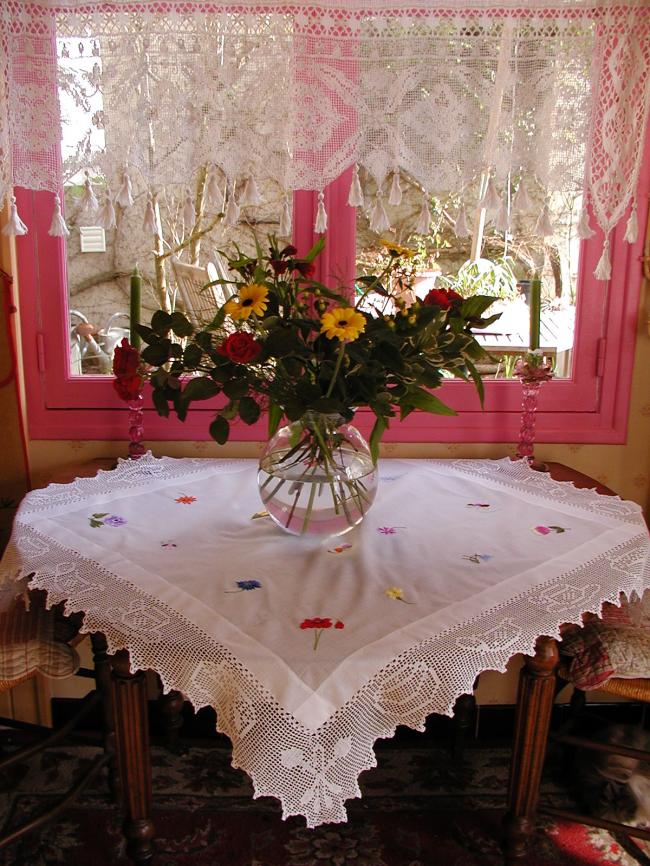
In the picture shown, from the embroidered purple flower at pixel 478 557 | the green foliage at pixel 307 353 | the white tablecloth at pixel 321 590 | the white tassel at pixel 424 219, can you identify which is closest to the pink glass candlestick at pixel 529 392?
the white tablecloth at pixel 321 590

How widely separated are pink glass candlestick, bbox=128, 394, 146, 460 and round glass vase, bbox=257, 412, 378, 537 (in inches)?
23.1

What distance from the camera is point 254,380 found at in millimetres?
1421

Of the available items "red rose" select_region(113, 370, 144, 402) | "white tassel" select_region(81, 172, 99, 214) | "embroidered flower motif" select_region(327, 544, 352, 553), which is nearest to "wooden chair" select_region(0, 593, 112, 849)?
"red rose" select_region(113, 370, 144, 402)

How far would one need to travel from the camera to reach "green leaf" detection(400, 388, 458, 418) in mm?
1439

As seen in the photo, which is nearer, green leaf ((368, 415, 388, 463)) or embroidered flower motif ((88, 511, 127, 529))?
green leaf ((368, 415, 388, 463))

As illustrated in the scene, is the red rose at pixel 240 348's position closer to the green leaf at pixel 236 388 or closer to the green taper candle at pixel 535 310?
the green leaf at pixel 236 388

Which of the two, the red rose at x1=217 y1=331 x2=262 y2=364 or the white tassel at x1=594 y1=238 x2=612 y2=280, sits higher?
the white tassel at x1=594 y1=238 x2=612 y2=280

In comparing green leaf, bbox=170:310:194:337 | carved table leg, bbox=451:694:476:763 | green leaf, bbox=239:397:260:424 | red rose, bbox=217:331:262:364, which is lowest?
→ carved table leg, bbox=451:694:476:763

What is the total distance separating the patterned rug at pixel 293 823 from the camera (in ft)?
5.89

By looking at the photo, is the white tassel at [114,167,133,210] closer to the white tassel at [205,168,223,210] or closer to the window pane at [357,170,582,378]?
the white tassel at [205,168,223,210]

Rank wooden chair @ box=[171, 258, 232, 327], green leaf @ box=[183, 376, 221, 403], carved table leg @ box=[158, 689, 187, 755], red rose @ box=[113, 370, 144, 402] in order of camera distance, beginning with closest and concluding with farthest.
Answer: green leaf @ box=[183, 376, 221, 403], red rose @ box=[113, 370, 144, 402], wooden chair @ box=[171, 258, 232, 327], carved table leg @ box=[158, 689, 187, 755]

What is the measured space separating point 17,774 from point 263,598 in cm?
122

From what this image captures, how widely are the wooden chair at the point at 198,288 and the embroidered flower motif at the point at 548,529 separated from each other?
93cm

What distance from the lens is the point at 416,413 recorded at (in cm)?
215
